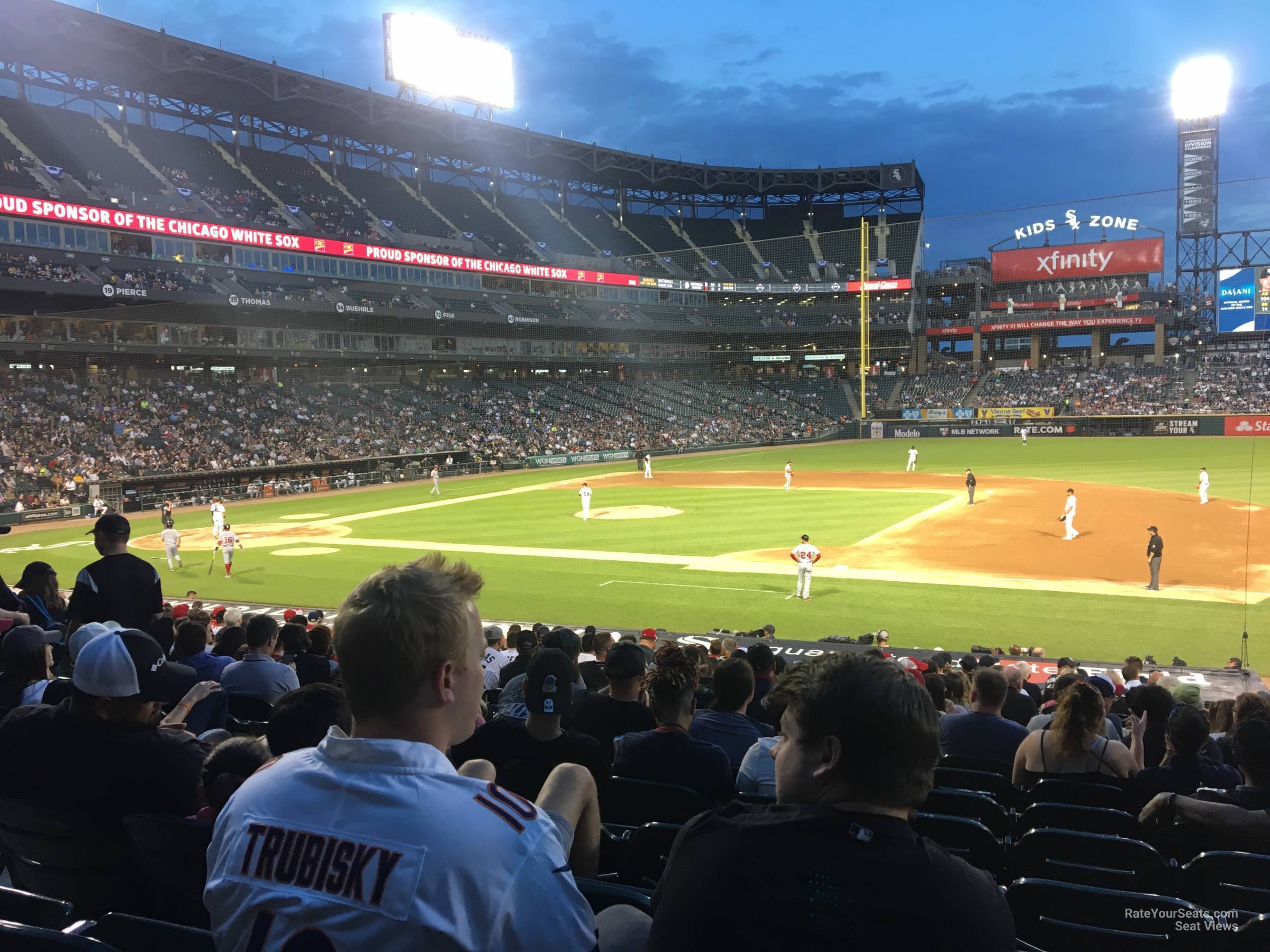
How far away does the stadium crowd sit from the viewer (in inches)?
74.2

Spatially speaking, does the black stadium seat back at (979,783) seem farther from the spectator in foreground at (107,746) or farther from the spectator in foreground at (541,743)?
the spectator in foreground at (107,746)

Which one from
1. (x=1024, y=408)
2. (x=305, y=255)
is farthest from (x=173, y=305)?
(x=1024, y=408)

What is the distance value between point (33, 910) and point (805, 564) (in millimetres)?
17548

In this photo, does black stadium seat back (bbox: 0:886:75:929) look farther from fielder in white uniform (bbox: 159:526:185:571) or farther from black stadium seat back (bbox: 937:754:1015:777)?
fielder in white uniform (bbox: 159:526:185:571)

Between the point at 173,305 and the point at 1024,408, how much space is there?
6303 centimetres

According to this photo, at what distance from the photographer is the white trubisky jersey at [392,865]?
1804mm

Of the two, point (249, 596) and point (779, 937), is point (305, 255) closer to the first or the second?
point (249, 596)

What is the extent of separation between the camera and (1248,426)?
59906 mm

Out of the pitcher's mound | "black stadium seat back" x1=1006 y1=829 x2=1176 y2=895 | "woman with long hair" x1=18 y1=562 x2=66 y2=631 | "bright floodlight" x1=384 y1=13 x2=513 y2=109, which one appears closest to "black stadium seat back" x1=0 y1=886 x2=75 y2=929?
"black stadium seat back" x1=1006 y1=829 x2=1176 y2=895

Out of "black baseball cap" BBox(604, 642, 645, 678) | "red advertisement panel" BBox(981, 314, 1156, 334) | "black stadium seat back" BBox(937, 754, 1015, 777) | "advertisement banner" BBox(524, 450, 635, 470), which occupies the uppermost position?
"red advertisement panel" BBox(981, 314, 1156, 334)

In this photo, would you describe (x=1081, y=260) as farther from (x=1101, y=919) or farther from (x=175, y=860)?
(x=175, y=860)

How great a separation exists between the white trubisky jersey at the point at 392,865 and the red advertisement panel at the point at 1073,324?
8893 centimetres

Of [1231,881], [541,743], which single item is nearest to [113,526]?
[541,743]

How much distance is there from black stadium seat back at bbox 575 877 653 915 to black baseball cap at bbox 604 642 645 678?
2931 millimetres
